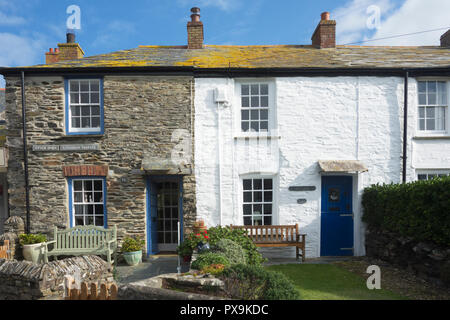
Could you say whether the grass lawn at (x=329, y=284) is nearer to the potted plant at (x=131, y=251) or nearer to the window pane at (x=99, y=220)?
the potted plant at (x=131, y=251)

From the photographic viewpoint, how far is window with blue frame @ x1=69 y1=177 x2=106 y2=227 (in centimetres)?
809

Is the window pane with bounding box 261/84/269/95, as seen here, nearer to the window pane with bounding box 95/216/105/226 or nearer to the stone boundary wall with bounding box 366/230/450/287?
the stone boundary wall with bounding box 366/230/450/287

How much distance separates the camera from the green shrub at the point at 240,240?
6.28m

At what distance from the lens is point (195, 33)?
1009cm

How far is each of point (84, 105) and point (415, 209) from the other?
31.2 feet

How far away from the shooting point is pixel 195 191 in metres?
8.11

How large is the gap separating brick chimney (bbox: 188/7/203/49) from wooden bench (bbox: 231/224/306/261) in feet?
23.0

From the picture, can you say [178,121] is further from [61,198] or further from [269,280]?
[269,280]

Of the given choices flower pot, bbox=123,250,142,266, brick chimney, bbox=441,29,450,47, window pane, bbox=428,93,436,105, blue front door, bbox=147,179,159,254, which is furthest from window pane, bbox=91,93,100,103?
brick chimney, bbox=441,29,450,47

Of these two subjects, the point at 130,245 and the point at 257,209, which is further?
the point at 257,209

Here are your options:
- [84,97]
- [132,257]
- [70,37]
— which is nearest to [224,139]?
[132,257]

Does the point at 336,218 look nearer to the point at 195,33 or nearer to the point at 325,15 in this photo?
the point at 325,15

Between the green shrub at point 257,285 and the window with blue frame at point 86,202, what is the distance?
5.34 metres
